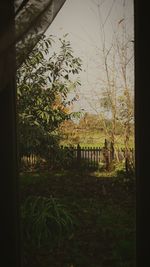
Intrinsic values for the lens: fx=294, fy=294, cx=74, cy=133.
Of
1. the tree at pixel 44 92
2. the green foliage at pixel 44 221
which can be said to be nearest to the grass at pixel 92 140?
the tree at pixel 44 92

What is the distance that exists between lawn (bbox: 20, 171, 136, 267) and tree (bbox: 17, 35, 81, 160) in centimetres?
19

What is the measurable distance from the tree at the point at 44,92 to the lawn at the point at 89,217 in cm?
19

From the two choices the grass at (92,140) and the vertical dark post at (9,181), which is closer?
the vertical dark post at (9,181)

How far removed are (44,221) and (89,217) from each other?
220 millimetres

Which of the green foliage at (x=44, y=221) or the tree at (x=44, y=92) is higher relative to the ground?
the tree at (x=44, y=92)

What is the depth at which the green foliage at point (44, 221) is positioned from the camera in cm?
138

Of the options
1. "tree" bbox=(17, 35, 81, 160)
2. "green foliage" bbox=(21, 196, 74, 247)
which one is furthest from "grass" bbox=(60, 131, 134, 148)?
"green foliage" bbox=(21, 196, 74, 247)

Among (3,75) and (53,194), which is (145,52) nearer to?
(3,75)

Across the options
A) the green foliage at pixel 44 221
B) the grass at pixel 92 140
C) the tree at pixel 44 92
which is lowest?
the green foliage at pixel 44 221

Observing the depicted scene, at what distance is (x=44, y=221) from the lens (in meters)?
1.43

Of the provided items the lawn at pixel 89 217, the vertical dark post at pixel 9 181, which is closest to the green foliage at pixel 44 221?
the lawn at pixel 89 217

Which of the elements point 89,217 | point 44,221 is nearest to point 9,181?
point 44,221

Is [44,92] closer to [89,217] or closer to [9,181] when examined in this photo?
[9,181]

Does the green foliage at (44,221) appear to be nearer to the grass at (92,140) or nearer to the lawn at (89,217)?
the lawn at (89,217)
